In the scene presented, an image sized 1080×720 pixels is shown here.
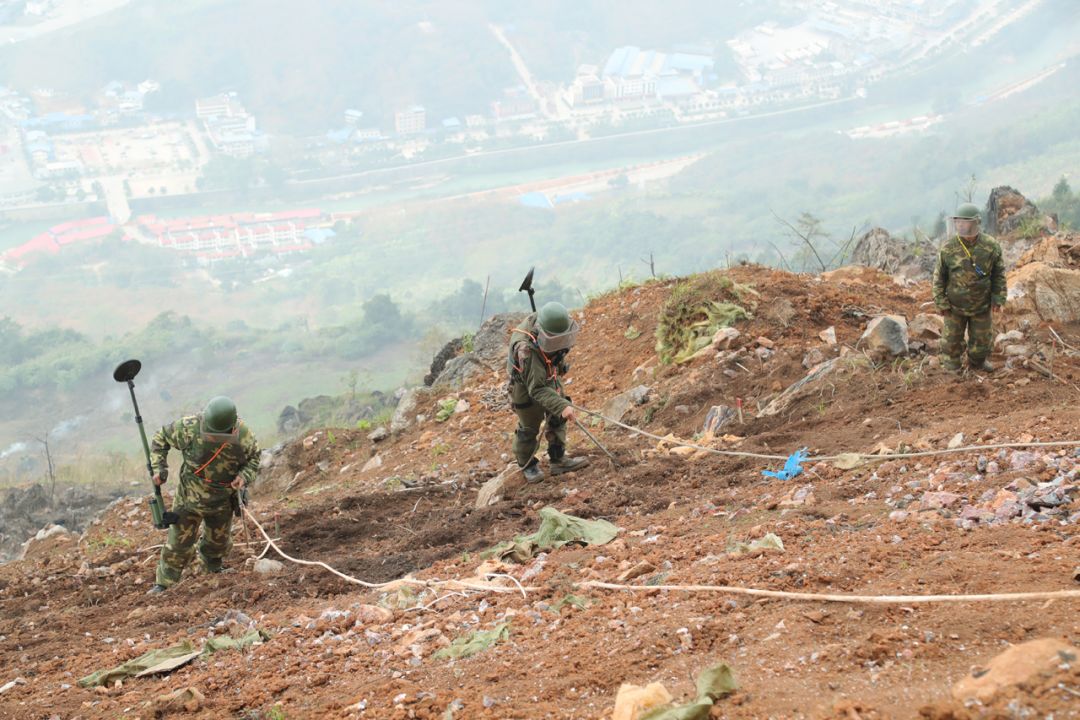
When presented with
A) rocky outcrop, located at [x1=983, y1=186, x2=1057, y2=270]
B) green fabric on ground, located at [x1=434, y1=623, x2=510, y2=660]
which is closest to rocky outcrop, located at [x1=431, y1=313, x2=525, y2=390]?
rocky outcrop, located at [x1=983, y1=186, x2=1057, y2=270]

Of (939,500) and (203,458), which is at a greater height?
(203,458)

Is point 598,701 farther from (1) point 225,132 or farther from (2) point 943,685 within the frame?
(1) point 225,132

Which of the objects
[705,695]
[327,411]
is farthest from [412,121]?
[705,695]

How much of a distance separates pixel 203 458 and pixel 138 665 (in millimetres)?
2413

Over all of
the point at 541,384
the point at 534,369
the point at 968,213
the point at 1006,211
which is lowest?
the point at 1006,211

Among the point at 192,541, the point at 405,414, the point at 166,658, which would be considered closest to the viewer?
the point at 166,658

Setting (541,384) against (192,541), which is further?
(541,384)

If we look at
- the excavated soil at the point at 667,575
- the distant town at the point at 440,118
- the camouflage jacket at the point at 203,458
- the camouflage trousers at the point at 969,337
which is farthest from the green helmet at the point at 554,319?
the distant town at the point at 440,118

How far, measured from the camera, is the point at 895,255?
17656mm

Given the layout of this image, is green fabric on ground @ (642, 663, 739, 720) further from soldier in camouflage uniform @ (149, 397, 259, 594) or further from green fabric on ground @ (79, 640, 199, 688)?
soldier in camouflage uniform @ (149, 397, 259, 594)

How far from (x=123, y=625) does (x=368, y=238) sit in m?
61.8

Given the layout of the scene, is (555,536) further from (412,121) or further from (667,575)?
(412,121)

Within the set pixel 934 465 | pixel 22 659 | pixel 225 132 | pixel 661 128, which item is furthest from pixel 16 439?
pixel 661 128

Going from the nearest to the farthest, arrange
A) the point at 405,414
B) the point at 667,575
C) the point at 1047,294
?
the point at 667,575 → the point at 1047,294 → the point at 405,414
